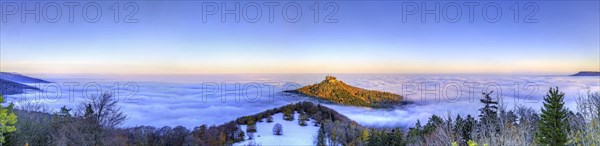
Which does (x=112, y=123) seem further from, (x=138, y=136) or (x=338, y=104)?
(x=338, y=104)

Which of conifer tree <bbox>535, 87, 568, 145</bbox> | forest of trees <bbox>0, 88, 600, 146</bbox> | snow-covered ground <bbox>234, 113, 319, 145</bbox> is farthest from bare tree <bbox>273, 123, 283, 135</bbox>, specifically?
conifer tree <bbox>535, 87, 568, 145</bbox>

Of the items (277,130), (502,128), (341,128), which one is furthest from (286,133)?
(502,128)

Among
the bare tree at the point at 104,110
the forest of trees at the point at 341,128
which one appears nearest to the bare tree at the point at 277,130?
the forest of trees at the point at 341,128

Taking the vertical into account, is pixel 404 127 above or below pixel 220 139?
above

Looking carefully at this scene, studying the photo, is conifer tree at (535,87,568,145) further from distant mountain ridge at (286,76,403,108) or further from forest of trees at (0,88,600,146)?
distant mountain ridge at (286,76,403,108)

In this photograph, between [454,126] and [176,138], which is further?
[176,138]

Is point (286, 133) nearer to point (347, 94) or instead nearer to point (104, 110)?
point (347, 94)

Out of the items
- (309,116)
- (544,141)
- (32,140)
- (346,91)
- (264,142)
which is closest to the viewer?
(544,141)

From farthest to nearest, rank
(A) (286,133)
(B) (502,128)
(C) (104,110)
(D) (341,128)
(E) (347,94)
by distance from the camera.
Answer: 1. (A) (286,133)
2. (D) (341,128)
3. (E) (347,94)
4. (C) (104,110)
5. (B) (502,128)

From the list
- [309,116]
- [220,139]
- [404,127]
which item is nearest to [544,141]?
[404,127]
